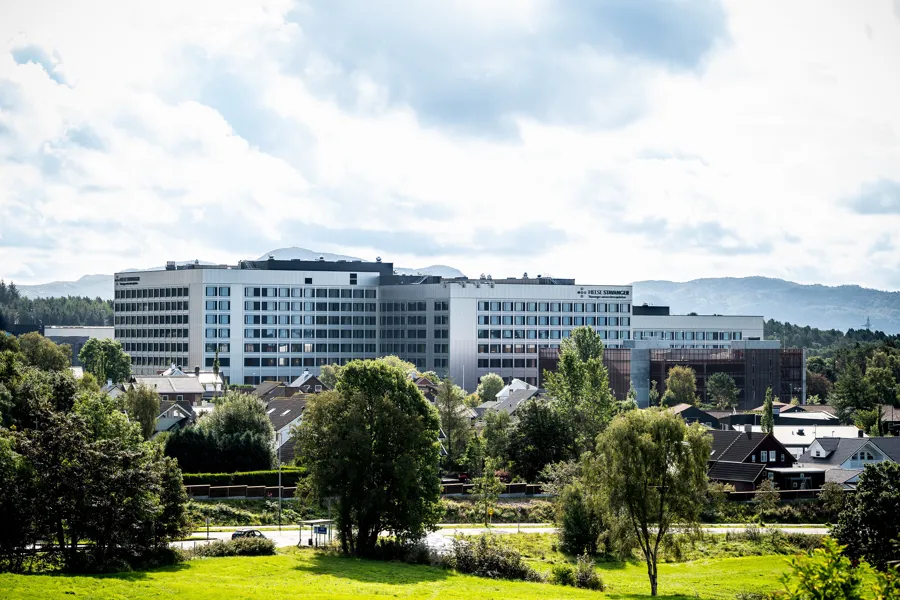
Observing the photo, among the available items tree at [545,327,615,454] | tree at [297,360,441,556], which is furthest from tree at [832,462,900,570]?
tree at [545,327,615,454]

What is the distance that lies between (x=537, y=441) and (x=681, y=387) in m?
72.3

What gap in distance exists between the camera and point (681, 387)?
158625 mm

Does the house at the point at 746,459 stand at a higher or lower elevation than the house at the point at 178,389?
lower

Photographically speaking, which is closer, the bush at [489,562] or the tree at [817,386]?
the bush at [489,562]

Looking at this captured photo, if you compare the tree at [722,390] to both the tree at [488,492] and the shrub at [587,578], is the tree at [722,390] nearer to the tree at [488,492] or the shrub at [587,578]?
the tree at [488,492]

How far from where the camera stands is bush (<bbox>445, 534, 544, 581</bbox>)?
5603 centimetres

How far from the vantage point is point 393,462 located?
5931 cm

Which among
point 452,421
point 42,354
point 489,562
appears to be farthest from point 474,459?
point 42,354

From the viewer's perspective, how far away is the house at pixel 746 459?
88938 mm

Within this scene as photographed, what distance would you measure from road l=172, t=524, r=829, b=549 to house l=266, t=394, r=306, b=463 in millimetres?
18215

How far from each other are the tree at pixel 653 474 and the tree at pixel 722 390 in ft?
344

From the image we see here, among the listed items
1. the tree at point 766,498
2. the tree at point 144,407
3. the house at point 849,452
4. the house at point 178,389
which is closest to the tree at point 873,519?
the tree at point 766,498

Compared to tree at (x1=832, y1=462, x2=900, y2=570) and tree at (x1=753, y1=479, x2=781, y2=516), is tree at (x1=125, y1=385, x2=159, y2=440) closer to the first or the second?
tree at (x1=753, y1=479, x2=781, y2=516)

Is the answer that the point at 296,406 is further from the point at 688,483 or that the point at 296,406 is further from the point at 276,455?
the point at 688,483
